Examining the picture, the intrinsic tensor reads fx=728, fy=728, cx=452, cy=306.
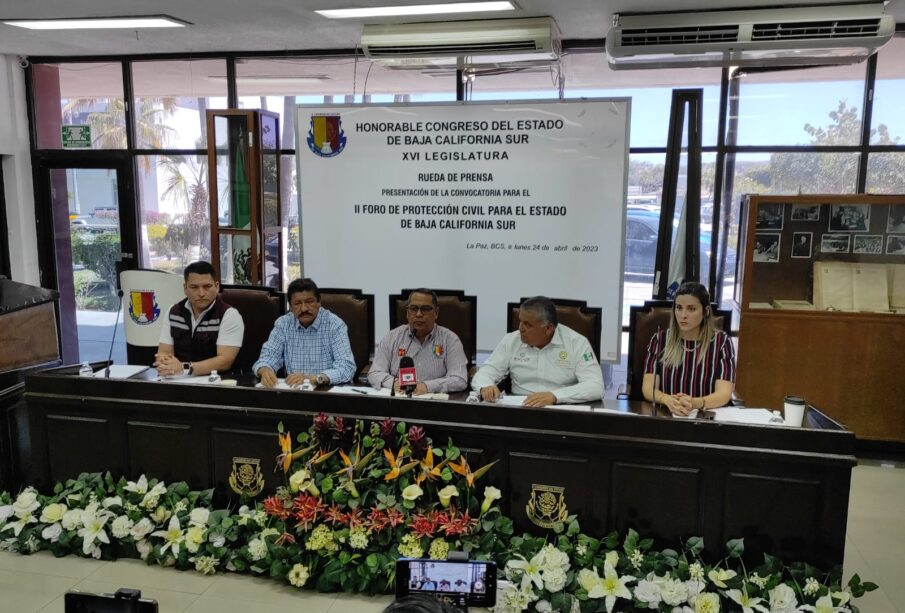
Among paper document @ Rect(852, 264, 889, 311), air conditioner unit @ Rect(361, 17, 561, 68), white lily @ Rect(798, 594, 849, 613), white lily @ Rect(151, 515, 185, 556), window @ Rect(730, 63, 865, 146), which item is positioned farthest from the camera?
window @ Rect(730, 63, 865, 146)

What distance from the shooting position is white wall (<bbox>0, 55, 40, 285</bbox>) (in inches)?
228

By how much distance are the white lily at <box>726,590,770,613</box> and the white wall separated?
19.3 feet

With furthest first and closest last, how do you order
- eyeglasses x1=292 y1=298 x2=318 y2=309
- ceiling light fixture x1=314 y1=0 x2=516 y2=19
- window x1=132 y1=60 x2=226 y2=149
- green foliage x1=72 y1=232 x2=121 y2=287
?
green foliage x1=72 y1=232 x2=121 y2=287
window x1=132 y1=60 x2=226 y2=149
ceiling light fixture x1=314 y1=0 x2=516 y2=19
eyeglasses x1=292 y1=298 x2=318 y2=309

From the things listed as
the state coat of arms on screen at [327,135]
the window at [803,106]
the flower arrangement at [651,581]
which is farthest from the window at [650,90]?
the flower arrangement at [651,581]

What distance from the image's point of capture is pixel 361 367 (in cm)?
410

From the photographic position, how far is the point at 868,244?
4.39 meters

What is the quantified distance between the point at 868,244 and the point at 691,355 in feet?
6.50

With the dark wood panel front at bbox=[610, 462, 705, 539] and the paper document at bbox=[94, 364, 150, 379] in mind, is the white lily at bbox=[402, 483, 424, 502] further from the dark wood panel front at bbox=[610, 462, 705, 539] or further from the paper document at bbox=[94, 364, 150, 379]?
the paper document at bbox=[94, 364, 150, 379]

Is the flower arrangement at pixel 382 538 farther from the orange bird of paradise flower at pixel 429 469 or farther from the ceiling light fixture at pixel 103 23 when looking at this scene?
the ceiling light fixture at pixel 103 23

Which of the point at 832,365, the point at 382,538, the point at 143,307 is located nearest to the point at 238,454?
the point at 382,538

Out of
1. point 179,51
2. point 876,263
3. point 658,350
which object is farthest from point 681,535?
point 179,51

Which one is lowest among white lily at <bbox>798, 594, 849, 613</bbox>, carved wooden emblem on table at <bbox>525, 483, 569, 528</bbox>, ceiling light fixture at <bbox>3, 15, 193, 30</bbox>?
white lily at <bbox>798, 594, 849, 613</bbox>

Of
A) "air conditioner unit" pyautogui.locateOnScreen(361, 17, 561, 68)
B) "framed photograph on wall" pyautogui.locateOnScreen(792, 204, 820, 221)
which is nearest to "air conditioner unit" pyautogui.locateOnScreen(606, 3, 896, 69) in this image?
"air conditioner unit" pyautogui.locateOnScreen(361, 17, 561, 68)

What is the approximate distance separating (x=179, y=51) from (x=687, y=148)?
12.5ft
